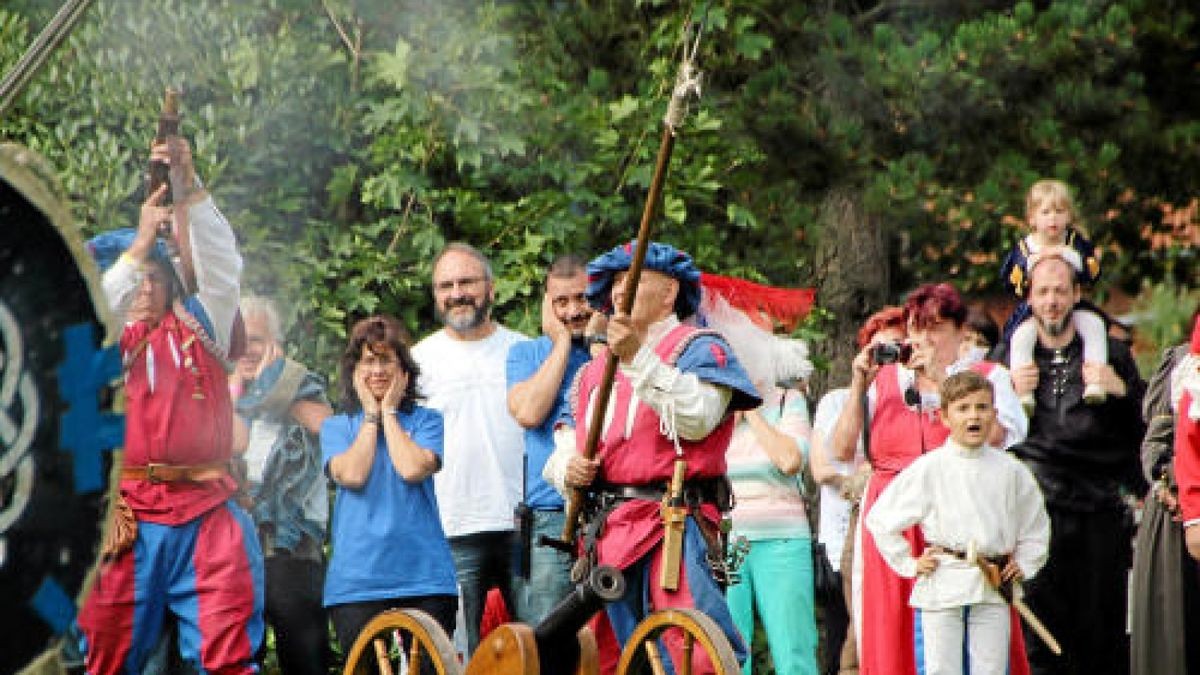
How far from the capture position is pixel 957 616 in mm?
7781

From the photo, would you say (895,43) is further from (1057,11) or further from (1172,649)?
(1172,649)

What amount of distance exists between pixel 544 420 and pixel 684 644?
7.10ft

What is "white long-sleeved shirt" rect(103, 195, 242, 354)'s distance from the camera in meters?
6.34

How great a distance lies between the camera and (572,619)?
6.46 metres

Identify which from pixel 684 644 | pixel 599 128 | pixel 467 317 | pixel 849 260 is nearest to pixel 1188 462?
pixel 684 644

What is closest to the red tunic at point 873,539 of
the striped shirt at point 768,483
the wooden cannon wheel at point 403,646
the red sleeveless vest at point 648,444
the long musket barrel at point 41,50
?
the striped shirt at point 768,483

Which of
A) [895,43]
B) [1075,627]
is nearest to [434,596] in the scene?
[1075,627]

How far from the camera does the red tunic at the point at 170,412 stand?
6.85 m

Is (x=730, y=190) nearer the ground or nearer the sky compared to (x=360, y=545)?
nearer the sky

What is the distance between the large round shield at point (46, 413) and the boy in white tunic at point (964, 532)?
4894mm

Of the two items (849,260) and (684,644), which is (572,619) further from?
(849,260)

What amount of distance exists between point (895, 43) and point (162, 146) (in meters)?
6.60

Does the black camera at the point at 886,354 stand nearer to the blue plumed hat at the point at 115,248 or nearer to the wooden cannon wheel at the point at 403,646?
the wooden cannon wheel at the point at 403,646

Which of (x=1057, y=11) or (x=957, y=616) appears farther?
(x=1057, y=11)
